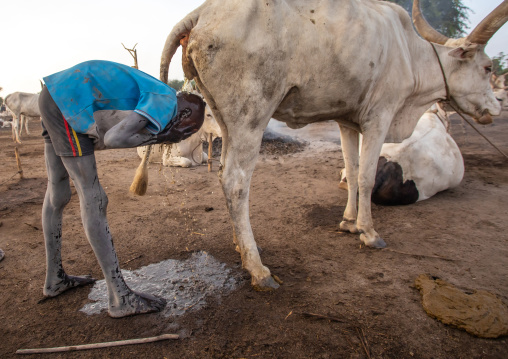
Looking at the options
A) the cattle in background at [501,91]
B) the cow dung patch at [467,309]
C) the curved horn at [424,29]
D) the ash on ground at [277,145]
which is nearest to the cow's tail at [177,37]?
the cow dung patch at [467,309]

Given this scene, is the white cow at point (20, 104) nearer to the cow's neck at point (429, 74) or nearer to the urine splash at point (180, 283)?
the urine splash at point (180, 283)

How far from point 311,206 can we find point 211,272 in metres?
2.12

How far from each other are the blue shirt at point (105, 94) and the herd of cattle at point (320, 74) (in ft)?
2.12

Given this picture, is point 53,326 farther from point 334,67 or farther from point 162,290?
point 334,67

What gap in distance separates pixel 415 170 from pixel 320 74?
97.7 inches

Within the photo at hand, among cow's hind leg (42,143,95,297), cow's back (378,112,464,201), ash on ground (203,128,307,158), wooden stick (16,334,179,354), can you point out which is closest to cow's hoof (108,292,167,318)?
wooden stick (16,334,179,354)

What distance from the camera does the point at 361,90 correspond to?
3207 mm

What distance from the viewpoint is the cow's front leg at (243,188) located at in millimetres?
2727

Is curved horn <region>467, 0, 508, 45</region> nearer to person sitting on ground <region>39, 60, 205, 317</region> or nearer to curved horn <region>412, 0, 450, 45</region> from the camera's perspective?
curved horn <region>412, 0, 450, 45</region>

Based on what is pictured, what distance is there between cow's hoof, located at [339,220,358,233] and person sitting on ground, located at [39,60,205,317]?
2264 millimetres

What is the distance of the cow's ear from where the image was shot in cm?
379

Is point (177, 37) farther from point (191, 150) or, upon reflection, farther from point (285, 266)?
point (191, 150)

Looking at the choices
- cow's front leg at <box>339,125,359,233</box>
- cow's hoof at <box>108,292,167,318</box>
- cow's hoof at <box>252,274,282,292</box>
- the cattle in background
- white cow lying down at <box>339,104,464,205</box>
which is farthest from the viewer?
the cattle in background

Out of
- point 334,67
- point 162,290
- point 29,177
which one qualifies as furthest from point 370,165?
point 29,177
